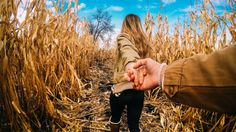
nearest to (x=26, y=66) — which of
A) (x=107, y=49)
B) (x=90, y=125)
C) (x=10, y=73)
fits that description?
(x=10, y=73)

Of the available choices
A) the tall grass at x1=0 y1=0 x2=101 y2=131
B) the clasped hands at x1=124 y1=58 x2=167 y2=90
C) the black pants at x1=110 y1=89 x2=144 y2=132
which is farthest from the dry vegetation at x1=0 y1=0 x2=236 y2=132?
the clasped hands at x1=124 y1=58 x2=167 y2=90

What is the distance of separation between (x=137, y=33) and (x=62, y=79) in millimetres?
1171

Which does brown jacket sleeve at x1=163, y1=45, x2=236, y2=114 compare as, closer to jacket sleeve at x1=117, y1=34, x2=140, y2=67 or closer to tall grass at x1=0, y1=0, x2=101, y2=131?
jacket sleeve at x1=117, y1=34, x2=140, y2=67

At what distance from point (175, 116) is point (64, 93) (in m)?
1.32

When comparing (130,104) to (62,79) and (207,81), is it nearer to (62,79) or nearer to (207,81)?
(62,79)

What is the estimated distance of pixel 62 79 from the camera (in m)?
2.97

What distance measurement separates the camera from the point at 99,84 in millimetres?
4223

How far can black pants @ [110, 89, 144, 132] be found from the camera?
84.8 inches

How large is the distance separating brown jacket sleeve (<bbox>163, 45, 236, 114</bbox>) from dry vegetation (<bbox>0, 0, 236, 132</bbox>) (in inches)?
51.3

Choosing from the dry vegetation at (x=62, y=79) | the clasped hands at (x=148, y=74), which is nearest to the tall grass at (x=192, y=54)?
the dry vegetation at (x=62, y=79)

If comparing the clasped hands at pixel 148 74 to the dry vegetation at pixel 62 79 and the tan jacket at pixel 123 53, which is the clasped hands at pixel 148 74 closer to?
the tan jacket at pixel 123 53

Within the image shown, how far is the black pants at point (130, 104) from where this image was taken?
215cm

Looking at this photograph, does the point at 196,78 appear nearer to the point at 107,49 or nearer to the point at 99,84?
the point at 99,84

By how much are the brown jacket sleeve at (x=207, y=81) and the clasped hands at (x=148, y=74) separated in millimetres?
89
